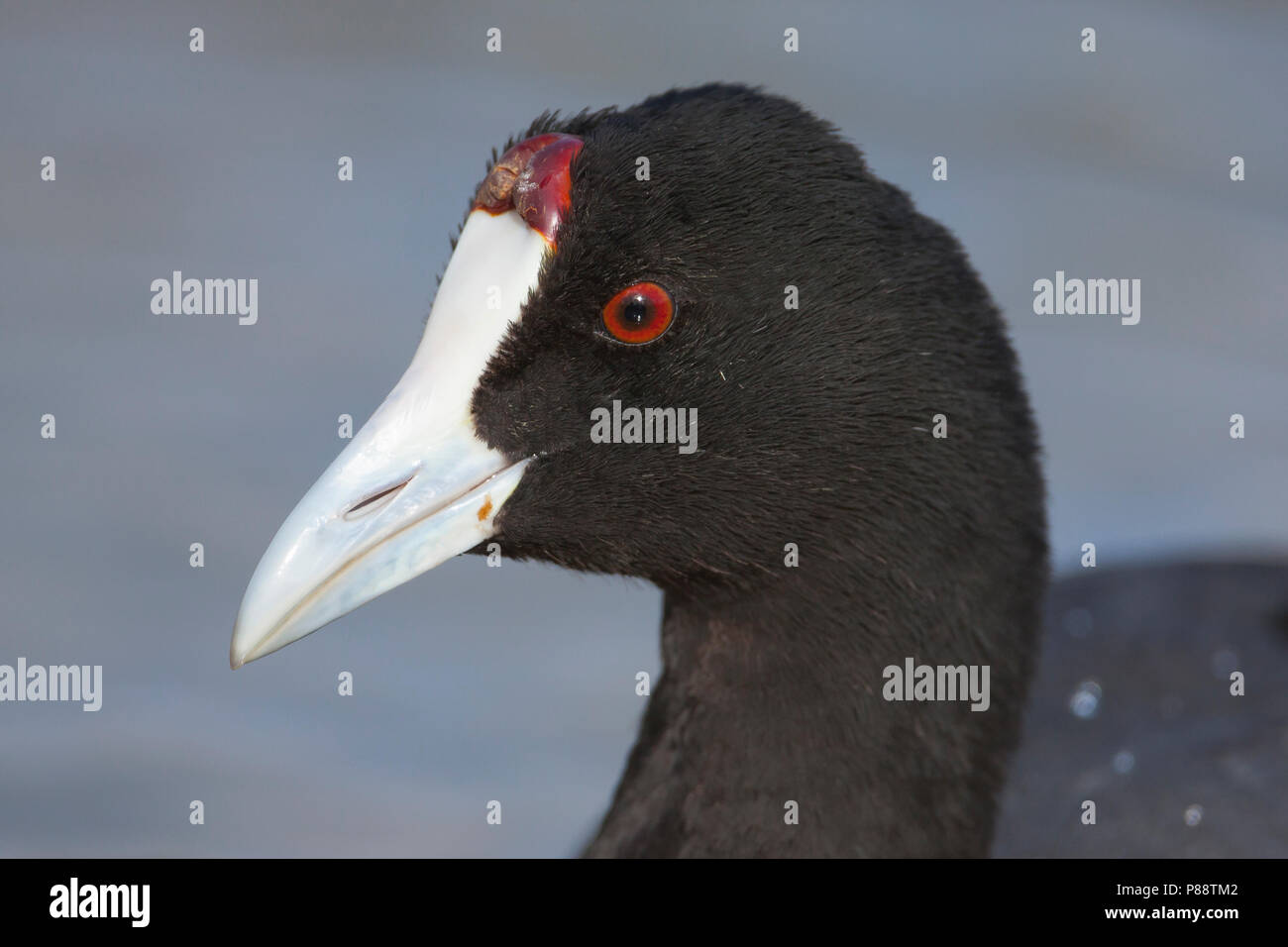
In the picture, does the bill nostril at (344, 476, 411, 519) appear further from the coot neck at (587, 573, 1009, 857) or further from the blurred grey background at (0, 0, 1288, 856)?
the blurred grey background at (0, 0, 1288, 856)

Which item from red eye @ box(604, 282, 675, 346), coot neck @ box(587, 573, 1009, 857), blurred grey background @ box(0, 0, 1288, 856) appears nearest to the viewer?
red eye @ box(604, 282, 675, 346)

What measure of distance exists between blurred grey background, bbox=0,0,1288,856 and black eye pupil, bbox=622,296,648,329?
2.45 metres

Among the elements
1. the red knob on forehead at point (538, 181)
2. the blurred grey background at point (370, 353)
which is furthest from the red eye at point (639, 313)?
the blurred grey background at point (370, 353)

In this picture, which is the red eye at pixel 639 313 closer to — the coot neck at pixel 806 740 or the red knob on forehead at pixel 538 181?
the red knob on forehead at pixel 538 181

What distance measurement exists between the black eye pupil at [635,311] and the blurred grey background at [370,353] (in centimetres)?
245

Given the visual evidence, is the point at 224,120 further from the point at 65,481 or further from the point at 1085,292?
the point at 1085,292

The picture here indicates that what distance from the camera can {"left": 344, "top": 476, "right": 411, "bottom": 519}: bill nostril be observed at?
294cm

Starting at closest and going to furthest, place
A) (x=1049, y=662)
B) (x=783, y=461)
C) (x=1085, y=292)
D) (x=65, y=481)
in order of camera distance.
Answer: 1. (x=783, y=461)
2. (x=1049, y=662)
3. (x=65, y=481)
4. (x=1085, y=292)

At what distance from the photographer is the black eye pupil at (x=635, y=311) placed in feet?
9.63

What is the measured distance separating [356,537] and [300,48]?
16.1 feet

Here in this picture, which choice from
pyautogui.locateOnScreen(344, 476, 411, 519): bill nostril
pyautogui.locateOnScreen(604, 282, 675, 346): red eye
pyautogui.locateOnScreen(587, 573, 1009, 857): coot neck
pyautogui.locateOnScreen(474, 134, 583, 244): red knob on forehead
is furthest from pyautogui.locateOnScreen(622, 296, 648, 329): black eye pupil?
pyautogui.locateOnScreen(587, 573, 1009, 857): coot neck

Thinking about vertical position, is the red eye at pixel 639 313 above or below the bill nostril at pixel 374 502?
above
